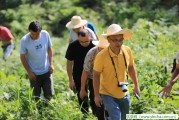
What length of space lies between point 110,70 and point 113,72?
0.05 m

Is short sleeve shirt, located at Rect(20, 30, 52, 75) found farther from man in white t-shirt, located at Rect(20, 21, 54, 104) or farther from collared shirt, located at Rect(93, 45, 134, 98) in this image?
collared shirt, located at Rect(93, 45, 134, 98)

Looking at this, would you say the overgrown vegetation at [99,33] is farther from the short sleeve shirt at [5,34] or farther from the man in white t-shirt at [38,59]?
the short sleeve shirt at [5,34]

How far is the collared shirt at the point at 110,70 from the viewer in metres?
6.36

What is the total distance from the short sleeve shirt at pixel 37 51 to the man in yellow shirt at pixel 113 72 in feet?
7.59

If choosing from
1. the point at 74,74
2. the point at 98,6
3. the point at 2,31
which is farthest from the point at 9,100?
the point at 98,6

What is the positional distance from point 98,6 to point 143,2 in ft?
7.54

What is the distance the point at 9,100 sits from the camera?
31.7 feet

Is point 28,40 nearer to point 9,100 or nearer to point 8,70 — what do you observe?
point 9,100

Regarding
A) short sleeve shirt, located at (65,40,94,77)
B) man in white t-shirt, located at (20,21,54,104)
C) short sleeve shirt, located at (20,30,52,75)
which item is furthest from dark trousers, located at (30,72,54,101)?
short sleeve shirt, located at (65,40,94,77)

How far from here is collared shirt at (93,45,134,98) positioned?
6.36 m

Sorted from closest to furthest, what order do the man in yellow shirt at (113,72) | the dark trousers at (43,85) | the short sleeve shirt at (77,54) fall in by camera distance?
the man in yellow shirt at (113,72) → the short sleeve shirt at (77,54) → the dark trousers at (43,85)

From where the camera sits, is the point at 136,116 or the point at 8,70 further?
the point at 8,70

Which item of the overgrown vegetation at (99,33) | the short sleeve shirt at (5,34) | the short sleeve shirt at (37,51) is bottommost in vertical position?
the overgrown vegetation at (99,33)

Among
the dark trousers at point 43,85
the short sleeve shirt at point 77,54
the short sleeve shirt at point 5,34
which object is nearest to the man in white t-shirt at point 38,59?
the dark trousers at point 43,85
